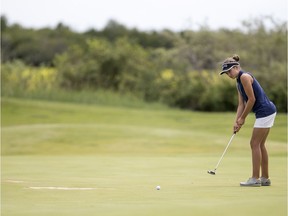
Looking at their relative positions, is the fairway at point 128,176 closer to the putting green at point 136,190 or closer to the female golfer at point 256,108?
the putting green at point 136,190

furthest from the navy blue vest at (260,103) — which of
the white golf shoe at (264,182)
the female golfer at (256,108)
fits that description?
the white golf shoe at (264,182)

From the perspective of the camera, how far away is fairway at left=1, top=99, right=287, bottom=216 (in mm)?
7203

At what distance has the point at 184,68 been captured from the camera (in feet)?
174

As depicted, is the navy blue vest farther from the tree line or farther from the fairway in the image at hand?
the tree line

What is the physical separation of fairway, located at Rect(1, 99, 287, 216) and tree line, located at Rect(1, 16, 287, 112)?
13699mm

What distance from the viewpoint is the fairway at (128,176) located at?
23.6 feet

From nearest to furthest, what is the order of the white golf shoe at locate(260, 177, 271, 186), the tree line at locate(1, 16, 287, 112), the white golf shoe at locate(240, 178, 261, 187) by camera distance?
the white golf shoe at locate(240, 178, 261, 187) < the white golf shoe at locate(260, 177, 271, 186) < the tree line at locate(1, 16, 287, 112)

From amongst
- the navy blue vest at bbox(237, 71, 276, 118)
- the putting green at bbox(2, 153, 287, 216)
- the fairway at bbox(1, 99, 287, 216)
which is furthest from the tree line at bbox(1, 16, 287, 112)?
the navy blue vest at bbox(237, 71, 276, 118)

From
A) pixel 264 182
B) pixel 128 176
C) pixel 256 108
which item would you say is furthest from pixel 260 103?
pixel 128 176

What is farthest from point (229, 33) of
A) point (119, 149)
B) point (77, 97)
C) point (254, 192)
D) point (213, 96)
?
point (254, 192)

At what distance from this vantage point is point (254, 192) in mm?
8750

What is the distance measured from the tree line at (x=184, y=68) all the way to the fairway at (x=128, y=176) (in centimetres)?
1370

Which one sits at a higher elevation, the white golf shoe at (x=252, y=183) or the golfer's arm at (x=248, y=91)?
the golfer's arm at (x=248, y=91)

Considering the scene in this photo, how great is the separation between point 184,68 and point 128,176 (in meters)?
41.7
